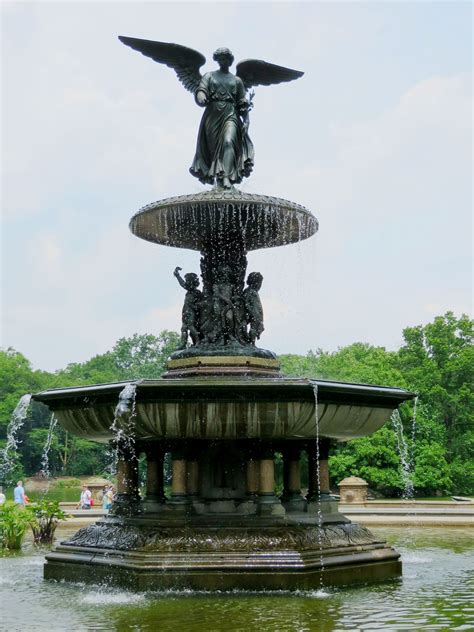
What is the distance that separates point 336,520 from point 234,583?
2.22 meters

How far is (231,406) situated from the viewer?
10234mm

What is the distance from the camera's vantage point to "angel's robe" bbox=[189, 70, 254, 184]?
13.5m

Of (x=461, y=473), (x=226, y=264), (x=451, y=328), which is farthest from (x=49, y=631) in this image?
(x=451, y=328)

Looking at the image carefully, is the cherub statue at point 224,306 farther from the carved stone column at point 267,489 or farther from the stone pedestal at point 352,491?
the stone pedestal at point 352,491

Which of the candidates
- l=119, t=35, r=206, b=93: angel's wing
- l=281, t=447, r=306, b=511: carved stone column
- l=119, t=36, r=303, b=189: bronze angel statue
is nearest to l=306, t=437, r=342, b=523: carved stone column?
l=281, t=447, r=306, b=511: carved stone column

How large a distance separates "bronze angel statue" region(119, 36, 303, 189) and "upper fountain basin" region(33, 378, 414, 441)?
13.3 ft

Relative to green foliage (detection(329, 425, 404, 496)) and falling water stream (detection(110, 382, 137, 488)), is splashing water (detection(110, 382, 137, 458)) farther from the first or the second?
green foliage (detection(329, 425, 404, 496))

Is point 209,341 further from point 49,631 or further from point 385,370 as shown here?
point 385,370

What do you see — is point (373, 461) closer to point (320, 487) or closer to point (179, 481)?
point (320, 487)

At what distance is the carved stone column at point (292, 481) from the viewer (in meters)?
12.0

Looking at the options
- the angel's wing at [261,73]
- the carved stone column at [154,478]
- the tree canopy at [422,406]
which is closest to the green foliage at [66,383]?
the tree canopy at [422,406]

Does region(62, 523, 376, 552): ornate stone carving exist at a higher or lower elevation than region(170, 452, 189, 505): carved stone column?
lower

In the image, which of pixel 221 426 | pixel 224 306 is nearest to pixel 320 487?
pixel 221 426

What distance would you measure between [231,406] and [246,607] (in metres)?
2.28
